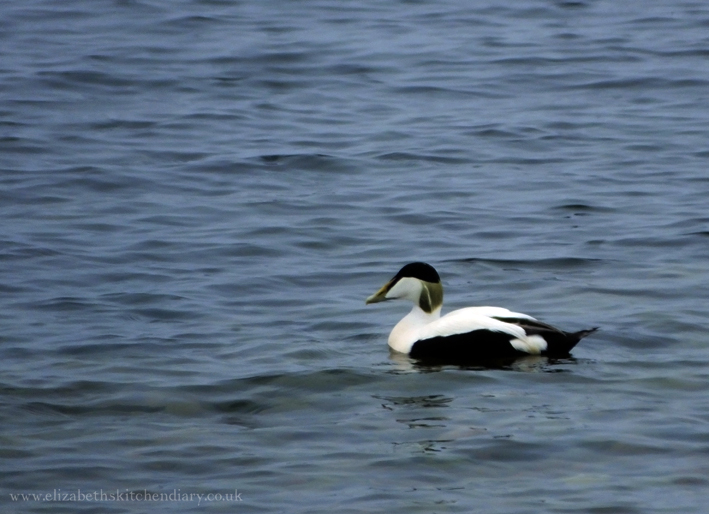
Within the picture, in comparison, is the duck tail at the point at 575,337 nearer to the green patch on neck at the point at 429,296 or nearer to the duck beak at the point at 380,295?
the green patch on neck at the point at 429,296

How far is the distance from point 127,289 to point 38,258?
3.49 feet

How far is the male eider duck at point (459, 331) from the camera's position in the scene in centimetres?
757

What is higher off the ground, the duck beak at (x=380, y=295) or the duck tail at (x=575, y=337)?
the duck beak at (x=380, y=295)

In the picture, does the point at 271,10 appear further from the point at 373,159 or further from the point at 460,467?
the point at 460,467

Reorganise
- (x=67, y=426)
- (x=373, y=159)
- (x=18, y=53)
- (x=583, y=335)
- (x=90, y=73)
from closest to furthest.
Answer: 1. (x=67, y=426)
2. (x=583, y=335)
3. (x=373, y=159)
4. (x=90, y=73)
5. (x=18, y=53)

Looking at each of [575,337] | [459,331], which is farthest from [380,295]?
[575,337]

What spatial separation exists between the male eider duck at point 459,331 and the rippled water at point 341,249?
0.17 meters

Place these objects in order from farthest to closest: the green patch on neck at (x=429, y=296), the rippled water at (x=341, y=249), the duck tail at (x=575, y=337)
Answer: the green patch on neck at (x=429, y=296) → the duck tail at (x=575, y=337) → the rippled water at (x=341, y=249)

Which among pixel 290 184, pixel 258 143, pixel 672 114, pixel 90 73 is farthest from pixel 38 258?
pixel 672 114

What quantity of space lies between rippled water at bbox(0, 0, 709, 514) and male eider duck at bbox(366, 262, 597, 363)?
169 mm

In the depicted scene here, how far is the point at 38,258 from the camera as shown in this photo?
9.73 metres

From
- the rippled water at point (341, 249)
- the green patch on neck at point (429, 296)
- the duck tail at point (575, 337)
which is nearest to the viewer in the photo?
the rippled water at point (341, 249)

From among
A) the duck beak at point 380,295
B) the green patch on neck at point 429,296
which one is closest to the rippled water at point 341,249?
the duck beak at point 380,295

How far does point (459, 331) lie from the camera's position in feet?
25.3
